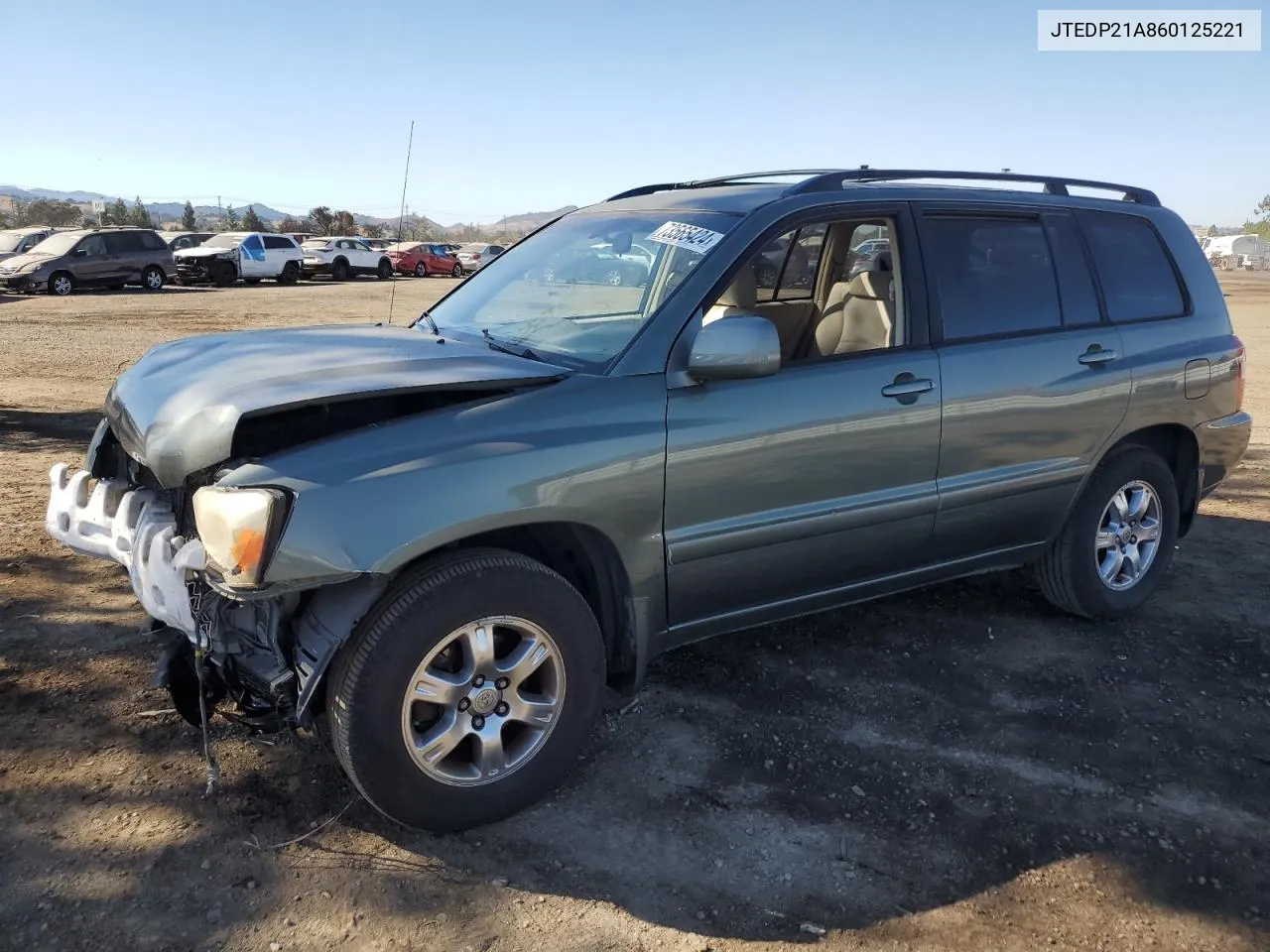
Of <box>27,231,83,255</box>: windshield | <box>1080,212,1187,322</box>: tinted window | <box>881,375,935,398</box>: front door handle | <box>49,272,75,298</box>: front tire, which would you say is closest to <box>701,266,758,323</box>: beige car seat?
<box>881,375,935,398</box>: front door handle

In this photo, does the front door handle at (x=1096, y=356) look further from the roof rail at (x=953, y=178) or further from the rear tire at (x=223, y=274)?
the rear tire at (x=223, y=274)

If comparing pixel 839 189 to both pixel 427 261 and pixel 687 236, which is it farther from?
pixel 427 261

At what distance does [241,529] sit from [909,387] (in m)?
2.36

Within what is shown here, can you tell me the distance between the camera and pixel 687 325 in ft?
10.8

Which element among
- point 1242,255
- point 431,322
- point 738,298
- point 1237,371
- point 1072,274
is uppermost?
point 1242,255

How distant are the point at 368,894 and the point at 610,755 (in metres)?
0.98

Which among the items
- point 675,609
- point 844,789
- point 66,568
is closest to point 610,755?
point 675,609

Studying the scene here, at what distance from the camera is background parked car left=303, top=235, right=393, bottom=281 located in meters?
33.6

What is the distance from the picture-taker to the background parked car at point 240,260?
28.3 metres

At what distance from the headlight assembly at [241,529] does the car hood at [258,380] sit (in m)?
0.22

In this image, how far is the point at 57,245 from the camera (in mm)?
23375

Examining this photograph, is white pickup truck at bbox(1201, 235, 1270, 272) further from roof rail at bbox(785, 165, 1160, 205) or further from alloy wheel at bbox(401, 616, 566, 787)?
alloy wheel at bbox(401, 616, 566, 787)

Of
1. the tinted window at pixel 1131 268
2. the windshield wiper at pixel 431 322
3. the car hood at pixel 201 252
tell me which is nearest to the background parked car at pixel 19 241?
the car hood at pixel 201 252

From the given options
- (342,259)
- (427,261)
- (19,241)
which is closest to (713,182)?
(19,241)
